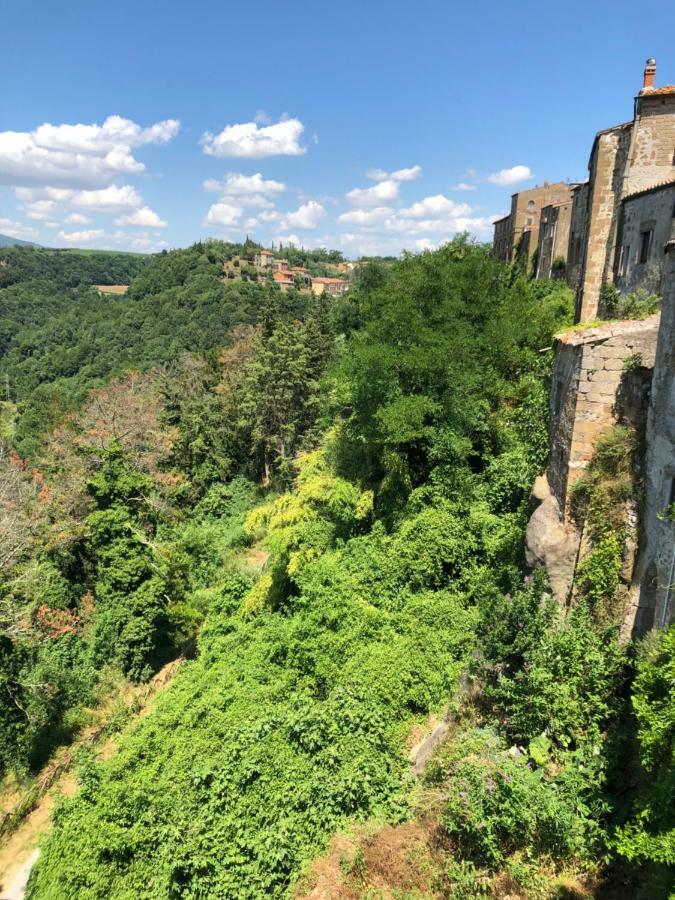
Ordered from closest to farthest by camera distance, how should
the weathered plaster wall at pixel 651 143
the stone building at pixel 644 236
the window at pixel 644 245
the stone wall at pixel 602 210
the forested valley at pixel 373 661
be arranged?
the forested valley at pixel 373 661 < the stone building at pixel 644 236 < the window at pixel 644 245 < the weathered plaster wall at pixel 651 143 < the stone wall at pixel 602 210

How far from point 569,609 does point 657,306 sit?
5.68 metres

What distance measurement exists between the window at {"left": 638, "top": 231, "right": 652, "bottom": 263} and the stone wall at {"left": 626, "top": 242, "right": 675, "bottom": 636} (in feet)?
36.5

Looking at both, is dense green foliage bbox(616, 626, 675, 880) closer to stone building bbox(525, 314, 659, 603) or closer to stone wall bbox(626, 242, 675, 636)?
stone wall bbox(626, 242, 675, 636)

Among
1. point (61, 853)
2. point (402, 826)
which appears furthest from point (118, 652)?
point (402, 826)

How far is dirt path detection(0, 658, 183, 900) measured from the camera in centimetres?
1297

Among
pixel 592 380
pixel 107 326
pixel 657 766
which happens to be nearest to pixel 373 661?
pixel 657 766

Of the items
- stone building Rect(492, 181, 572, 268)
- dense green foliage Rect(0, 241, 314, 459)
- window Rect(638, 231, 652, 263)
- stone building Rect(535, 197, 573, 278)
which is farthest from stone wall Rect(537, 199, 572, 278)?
dense green foliage Rect(0, 241, 314, 459)

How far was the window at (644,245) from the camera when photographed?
16094mm

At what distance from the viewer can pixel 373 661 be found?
10.1m

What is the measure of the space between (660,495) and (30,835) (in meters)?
17.6

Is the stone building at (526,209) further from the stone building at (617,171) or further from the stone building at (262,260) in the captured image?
the stone building at (262,260)

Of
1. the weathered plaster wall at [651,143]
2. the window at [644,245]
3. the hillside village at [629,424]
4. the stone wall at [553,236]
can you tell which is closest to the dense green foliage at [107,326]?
the stone wall at [553,236]

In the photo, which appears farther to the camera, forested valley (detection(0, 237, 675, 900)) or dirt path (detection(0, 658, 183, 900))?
dirt path (detection(0, 658, 183, 900))

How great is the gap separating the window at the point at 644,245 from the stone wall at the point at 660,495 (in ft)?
36.5
